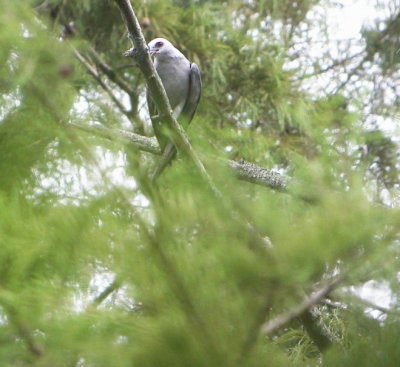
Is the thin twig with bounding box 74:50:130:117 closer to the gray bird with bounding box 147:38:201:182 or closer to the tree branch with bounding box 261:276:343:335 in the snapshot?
the gray bird with bounding box 147:38:201:182

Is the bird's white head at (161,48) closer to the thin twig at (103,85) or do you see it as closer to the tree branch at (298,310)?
the thin twig at (103,85)

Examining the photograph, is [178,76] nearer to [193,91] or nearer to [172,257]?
[193,91]

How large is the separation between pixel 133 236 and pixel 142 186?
43 millimetres

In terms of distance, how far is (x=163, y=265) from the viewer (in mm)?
665

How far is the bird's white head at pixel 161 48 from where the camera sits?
3.38 metres

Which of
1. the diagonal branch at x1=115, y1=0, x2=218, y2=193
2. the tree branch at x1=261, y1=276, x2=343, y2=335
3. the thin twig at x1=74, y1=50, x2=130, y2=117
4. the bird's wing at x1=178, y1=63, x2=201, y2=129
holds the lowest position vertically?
the tree branch at x1=261, y1=276, x2=343, y2=335

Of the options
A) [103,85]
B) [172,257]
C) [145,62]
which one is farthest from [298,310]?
[103,85]

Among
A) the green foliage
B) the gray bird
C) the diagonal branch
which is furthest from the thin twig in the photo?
the green foliage

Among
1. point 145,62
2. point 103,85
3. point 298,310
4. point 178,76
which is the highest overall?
point 103,85

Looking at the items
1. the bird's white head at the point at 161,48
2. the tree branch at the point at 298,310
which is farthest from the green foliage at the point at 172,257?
the bird's white head at the point at 161,48

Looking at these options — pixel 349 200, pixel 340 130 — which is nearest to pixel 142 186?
pixel 349 200

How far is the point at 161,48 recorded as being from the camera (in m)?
3.42

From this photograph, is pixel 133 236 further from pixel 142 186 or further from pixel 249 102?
pixel 249 102

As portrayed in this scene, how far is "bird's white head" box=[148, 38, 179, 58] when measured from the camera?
3.38 m
